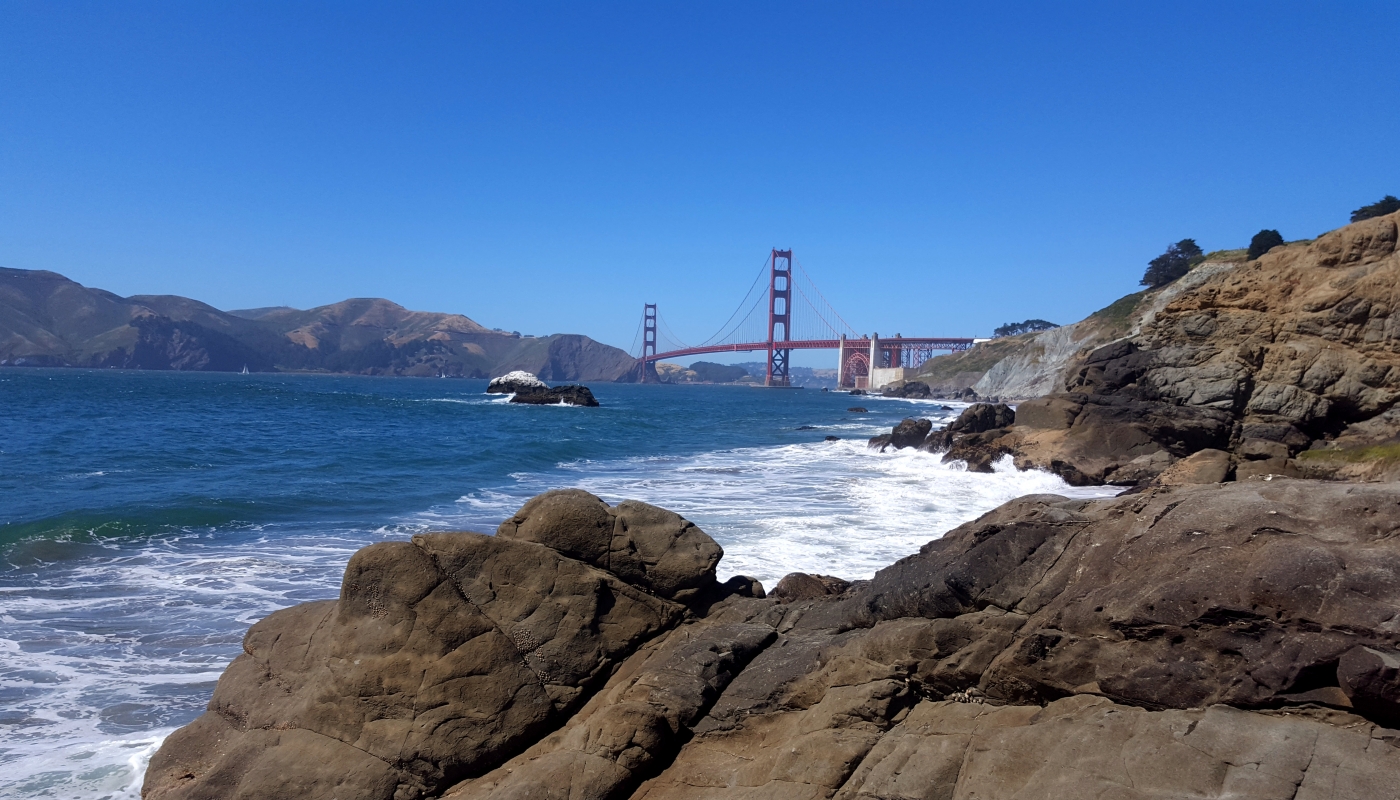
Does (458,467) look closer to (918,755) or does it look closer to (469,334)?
(918,755)

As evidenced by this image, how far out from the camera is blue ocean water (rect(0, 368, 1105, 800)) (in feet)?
17.2

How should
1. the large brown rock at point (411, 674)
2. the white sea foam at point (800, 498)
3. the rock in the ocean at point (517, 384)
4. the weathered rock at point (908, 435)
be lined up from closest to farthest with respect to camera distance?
the large brown rock at point (411, 674), the white sea foam at point (800, 498), the weathered rock at point (908, 435), the rock in the ocean at point (517, 384)

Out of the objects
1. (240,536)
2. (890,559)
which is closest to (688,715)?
(890,559)

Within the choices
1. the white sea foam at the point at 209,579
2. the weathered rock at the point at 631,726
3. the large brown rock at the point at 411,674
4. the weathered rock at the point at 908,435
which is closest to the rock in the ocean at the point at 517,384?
the weathered rock at the point at 908,435

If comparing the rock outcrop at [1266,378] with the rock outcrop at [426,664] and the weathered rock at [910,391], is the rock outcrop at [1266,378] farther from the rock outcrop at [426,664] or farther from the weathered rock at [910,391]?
the weathered rock at [910,391]

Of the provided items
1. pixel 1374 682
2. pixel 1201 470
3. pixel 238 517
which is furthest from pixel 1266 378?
pixel 238 517

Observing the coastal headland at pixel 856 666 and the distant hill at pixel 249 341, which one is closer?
the coastal headland at pixel 856 666

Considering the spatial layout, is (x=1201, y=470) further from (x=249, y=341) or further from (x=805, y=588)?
(x=249, y=341)

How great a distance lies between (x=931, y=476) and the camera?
55.1ft

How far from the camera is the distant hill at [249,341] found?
111625mm

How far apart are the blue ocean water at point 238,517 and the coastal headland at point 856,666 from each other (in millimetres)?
1306

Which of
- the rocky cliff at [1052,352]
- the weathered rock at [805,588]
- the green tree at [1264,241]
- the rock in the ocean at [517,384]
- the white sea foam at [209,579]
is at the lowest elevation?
the white sea foam at [209,579]

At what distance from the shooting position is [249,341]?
128750 mm

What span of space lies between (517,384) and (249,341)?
3683 inches
